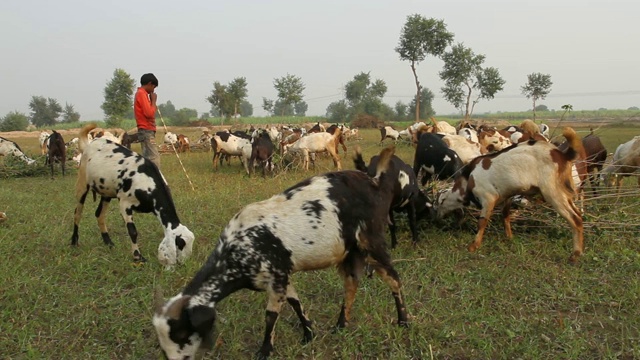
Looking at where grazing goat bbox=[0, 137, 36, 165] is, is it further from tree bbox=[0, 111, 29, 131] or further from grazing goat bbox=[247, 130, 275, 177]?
tree bbox=[0, 111, 29, 131]

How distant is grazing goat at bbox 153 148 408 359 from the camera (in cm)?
301

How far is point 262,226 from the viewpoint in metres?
3.46

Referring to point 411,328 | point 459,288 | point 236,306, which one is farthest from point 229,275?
point 459,288

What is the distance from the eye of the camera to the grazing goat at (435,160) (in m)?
8.70

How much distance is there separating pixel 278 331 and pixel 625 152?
333 inches

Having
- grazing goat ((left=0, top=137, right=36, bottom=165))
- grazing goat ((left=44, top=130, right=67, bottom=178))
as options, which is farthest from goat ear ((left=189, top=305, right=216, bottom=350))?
grazing goat ((left=0, top=137, right=36, bottom=165))

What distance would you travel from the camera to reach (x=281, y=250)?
3.44 meters

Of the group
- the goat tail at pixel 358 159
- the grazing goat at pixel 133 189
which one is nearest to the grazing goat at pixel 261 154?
the grazing goat at pixel 133 189

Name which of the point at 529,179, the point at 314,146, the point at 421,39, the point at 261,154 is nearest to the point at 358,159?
the point at 529,179

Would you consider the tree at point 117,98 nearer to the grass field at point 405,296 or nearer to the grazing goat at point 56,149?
the grazing goat at point 56,149

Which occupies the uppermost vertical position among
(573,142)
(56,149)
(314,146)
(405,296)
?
(573,142)

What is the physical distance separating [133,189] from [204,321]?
3.41 m

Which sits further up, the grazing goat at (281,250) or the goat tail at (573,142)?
the goat tail at (573,142)

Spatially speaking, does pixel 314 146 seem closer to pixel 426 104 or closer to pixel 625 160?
pixel 625 160
